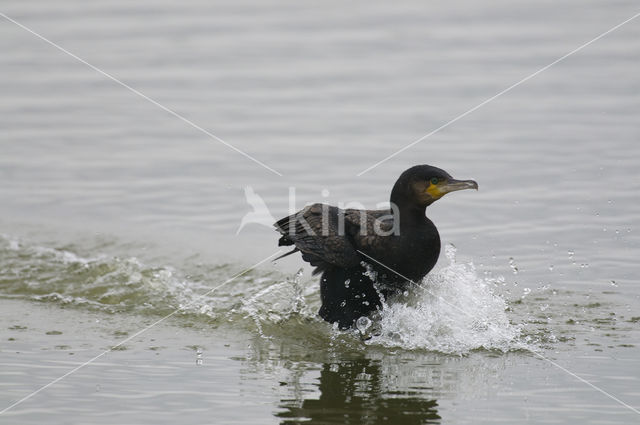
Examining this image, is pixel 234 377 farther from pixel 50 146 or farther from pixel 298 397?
pixel 50 146

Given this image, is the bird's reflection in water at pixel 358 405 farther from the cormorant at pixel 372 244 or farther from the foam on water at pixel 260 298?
the cormorant at pixel 372 244

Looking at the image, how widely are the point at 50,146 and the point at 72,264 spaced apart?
3048 mm

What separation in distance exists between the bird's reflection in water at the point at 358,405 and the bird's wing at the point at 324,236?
3.57ft

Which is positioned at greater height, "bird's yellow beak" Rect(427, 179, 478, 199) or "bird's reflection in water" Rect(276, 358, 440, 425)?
"bird's yellow beak" Rect(427, 179, 478, 199)

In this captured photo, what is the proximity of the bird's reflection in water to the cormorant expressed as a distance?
1.02 meters

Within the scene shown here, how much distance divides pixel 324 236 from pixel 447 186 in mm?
925

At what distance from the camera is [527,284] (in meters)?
8.08

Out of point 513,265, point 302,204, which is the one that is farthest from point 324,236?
point 302,204

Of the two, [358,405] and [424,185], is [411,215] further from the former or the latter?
[358,405]

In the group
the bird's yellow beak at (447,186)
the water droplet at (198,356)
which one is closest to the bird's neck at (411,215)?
the bird's yellow beak at (447,186)

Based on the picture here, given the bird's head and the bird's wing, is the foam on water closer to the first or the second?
the bird's wing

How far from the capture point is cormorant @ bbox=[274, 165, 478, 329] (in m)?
6.93

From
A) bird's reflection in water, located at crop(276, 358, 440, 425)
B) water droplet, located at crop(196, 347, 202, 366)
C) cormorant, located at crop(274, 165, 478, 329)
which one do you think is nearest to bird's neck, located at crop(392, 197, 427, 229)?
cormorant, located at crop(274, 165, 478, 329)

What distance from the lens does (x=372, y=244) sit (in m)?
7.07
